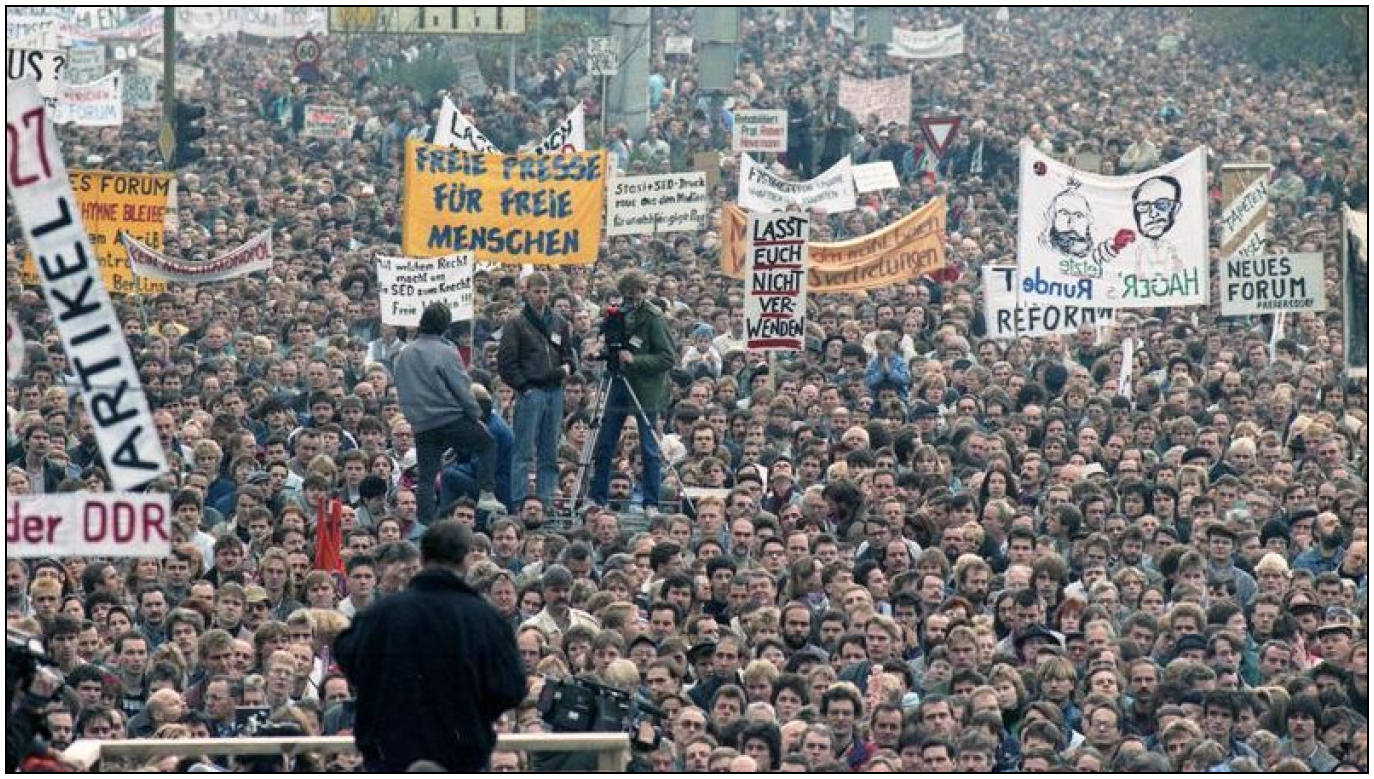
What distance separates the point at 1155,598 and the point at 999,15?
50.9m

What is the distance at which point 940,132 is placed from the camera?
1574 inches

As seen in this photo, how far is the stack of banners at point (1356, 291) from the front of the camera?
23.4 metres

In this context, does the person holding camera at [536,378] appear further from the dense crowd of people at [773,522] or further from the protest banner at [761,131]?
the protest banner at [761,131]

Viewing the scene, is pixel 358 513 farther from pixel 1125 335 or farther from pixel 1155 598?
pixel 1125 335

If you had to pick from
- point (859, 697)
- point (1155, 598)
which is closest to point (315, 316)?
point (1155, 598)

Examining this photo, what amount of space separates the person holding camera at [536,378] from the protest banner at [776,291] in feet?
10.1

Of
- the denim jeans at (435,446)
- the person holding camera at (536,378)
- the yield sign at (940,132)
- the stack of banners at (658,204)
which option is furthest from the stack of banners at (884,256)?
the yield sign at (940,132)

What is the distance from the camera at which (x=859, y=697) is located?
44.7ft

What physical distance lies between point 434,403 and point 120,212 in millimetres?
7675

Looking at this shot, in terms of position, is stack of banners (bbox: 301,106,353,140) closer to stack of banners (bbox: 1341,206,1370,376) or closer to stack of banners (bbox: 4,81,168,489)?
stack of banners (bbox: 1341,206,1370,376)

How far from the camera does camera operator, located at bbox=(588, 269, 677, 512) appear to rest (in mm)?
18906

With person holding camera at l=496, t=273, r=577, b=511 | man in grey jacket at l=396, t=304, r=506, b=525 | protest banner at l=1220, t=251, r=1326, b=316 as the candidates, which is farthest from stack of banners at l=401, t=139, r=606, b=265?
man in grey jacket at l=396, t=304, r=506, b=525

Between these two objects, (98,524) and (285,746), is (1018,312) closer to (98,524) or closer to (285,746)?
(98,524)

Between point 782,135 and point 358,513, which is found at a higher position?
point 782,135
